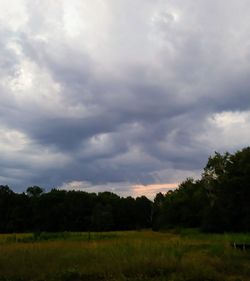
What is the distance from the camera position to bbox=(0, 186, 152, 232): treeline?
112688mm

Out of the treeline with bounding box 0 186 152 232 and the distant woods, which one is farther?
the treeline with bounding box 0 186 152 232

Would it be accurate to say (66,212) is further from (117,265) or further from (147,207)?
(117,265)

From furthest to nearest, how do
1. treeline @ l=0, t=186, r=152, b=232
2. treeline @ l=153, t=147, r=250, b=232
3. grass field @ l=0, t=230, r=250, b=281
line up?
1. treeline @ l=0, t=186, r=152, b=232
2. treeline @ l=153, t=147, r=250, b=232
3. grass field @ l=0, t=230, r=250, b=281

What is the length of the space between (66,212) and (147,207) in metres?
40.2

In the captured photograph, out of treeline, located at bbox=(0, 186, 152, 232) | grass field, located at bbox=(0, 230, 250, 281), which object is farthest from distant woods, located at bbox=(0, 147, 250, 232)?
grass field, located at bbox=(0, 230, 250, 281)

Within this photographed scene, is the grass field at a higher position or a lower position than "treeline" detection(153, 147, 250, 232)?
lower

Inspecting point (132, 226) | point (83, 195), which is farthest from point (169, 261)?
point (132, 226)

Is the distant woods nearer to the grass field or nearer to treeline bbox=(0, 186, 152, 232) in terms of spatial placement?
treeline bbox=(0, 186, 152, 232)

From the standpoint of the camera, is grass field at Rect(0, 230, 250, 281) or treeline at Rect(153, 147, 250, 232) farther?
treeline at Rect(153, 147, 250, 232)

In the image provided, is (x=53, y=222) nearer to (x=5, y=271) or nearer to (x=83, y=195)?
(x=83, y=195)

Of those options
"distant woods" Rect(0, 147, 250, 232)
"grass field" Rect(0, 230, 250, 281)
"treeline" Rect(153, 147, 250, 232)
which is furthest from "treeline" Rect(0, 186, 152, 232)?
"grass field" Rect(0, 230, 250, 281)

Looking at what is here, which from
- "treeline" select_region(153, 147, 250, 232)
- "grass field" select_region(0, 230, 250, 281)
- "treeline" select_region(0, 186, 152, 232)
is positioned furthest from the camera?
"treeline" select_region(0, 186, 152, 232)

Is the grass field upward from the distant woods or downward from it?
downward

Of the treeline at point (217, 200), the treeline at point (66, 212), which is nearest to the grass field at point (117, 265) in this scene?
the treeline at point (217, 200)
